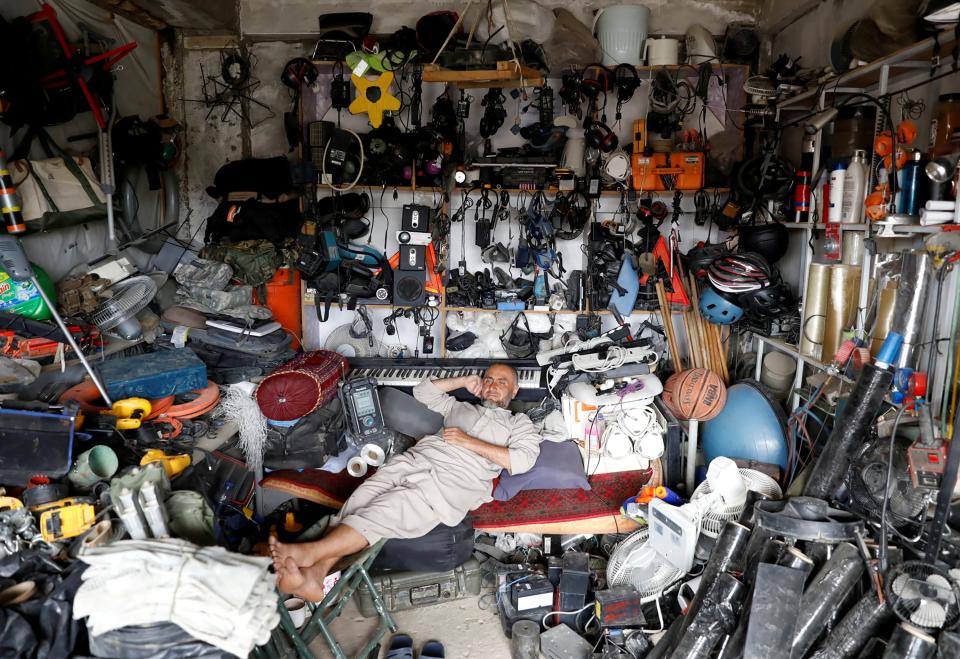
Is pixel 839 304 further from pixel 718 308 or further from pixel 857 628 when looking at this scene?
pixel 857 628

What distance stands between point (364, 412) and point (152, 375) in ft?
3.83

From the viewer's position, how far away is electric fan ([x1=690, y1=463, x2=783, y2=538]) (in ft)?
9.96

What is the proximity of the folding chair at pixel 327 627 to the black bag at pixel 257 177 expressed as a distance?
2.66 meters

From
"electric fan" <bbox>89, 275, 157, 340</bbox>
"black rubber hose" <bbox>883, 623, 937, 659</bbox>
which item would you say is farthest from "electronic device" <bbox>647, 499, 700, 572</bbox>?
"electric fan" <bbox>89, 275, 157, 340</bbox>

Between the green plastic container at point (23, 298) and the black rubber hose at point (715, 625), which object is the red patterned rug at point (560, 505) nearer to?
the black rubber hose at point (715, 625)

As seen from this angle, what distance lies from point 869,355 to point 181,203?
4.69 meters

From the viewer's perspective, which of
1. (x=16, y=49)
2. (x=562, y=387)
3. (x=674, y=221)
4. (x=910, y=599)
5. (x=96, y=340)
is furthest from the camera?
(x=674, y=221)

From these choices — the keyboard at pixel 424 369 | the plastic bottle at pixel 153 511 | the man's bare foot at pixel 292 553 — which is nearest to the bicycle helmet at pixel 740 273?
the keyboard at pixel 424 369

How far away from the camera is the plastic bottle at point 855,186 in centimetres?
310

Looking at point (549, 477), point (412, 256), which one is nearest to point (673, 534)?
point (549, 477)

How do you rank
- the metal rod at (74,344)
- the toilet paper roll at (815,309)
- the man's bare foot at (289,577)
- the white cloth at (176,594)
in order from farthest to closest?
1. the toilet paper roll at (815,309)
2. the metal rod at (74,344)
3. the man's bare foot at (289,577)
4. the white cloth at (176,594)

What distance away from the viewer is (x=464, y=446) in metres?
3.36

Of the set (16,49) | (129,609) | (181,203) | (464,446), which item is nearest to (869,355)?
(464,446)

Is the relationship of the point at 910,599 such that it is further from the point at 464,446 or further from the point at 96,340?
the point at 96,340
